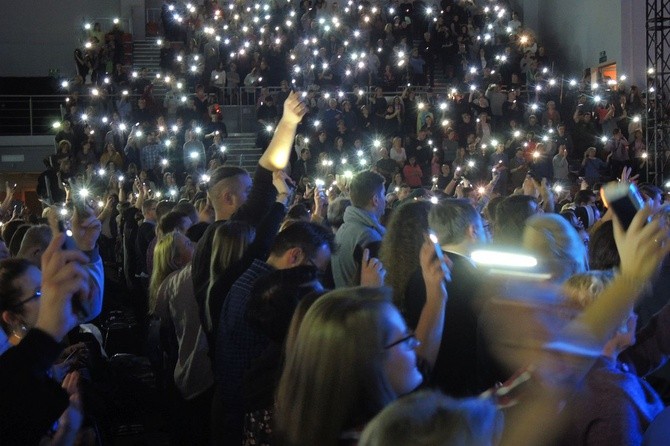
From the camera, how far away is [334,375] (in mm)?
1995

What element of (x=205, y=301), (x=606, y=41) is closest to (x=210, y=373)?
(x=205, y=301)

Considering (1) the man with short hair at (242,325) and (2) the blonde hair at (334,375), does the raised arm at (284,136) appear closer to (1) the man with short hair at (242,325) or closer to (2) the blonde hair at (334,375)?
(1) the man with short hair at (242,325)

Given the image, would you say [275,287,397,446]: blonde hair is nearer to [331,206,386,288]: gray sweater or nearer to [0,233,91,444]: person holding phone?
[0,233,91,444]: person holding phone

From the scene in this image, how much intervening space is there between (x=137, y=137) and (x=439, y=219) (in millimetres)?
13086

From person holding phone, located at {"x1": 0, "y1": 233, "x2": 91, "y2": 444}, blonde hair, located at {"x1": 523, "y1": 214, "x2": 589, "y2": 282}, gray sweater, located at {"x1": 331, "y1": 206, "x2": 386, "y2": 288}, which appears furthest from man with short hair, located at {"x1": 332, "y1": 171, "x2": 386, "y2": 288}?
person holding phone, located at {"x1": 0, "y1": 233, "x2": 91, "y2": 444}

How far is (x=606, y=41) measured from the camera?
20.5m

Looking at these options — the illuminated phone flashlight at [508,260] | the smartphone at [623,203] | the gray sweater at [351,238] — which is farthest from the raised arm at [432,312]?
the gray sweater at [351,238]

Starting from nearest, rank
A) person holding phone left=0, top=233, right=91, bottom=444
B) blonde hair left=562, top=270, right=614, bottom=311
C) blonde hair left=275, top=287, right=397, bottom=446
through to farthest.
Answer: blonde hair left=275, top=287, right=397, bottom=446
person holding phone left=0, top=233, right=91, bottom=444
blonde hair left=562, top=270, right=614, bottom=311

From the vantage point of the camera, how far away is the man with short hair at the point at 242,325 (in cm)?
336

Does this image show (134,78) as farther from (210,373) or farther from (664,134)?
(210,373)

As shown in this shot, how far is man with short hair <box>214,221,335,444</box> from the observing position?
3.36 meters

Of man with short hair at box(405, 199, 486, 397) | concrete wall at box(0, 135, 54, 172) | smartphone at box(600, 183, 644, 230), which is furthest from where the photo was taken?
concrete wall at box(0, 135, 54, 172)

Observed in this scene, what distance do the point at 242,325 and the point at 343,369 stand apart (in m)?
1.43

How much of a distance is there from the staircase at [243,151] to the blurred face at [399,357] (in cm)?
1593
